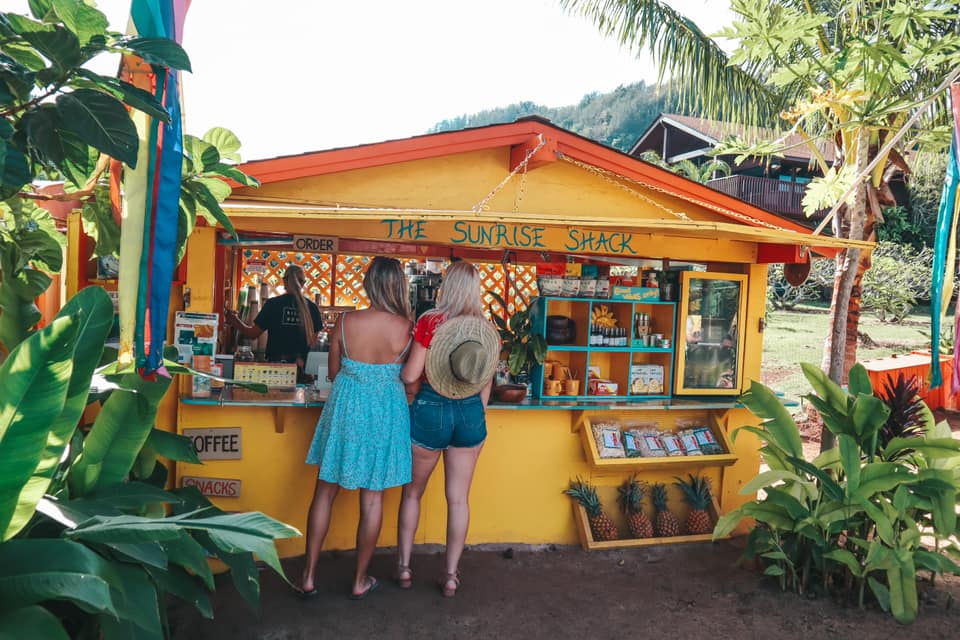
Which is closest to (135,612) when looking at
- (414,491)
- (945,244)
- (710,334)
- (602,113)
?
(414,491)

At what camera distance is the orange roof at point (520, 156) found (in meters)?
4.74

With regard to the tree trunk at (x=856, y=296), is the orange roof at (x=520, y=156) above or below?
above

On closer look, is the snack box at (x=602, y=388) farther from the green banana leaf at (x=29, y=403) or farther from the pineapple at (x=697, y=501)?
the green banana leaf at (x=29, y=403)

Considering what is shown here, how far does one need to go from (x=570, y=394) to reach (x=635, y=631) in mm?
1724

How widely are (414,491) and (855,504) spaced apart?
8.23 ft

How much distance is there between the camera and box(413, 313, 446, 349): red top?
159 inches

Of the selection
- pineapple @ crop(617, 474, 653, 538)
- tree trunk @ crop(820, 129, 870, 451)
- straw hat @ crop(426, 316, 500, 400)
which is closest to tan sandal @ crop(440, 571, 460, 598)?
straw hat @ crop(426, 316, 500, 400)

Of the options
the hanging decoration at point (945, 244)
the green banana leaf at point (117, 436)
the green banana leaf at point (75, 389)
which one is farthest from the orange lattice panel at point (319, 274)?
the green banana leaf at point (75, 389)

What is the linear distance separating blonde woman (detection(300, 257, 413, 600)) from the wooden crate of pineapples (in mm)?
1608

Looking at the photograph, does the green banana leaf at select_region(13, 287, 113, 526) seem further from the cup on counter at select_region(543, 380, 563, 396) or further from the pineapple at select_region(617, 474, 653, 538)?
the pineapple at select_region(617, 474, 653, 538)

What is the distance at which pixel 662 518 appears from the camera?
5270 millimetres

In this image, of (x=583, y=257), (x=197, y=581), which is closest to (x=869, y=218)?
(x=583, y=257)

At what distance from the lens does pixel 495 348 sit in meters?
4.16

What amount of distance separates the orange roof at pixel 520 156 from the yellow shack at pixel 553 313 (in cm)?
1
